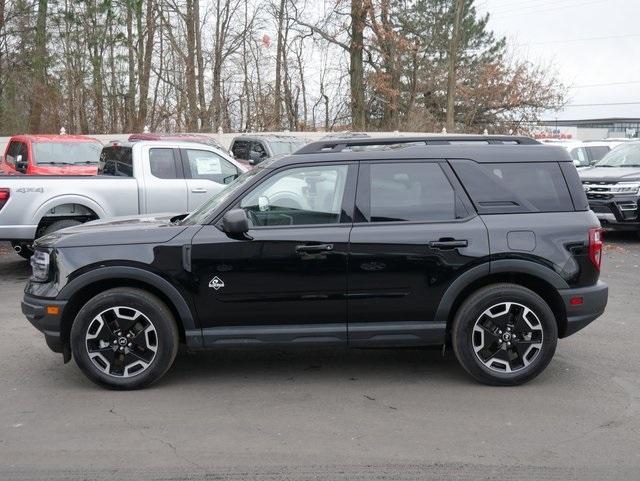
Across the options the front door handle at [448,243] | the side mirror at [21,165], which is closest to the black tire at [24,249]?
the side mirror at [21,165]

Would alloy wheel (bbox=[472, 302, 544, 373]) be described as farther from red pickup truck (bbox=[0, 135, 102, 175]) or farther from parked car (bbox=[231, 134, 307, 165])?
parked car (bbox=[231, 134, 307, 165])

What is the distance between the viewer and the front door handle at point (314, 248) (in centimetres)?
521

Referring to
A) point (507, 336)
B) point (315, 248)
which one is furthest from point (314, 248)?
point (507, 336)

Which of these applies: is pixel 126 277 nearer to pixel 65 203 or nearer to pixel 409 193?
pixel 409 193

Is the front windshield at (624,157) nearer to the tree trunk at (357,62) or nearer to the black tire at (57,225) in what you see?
the black tire at (57,225)

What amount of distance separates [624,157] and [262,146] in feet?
30.9

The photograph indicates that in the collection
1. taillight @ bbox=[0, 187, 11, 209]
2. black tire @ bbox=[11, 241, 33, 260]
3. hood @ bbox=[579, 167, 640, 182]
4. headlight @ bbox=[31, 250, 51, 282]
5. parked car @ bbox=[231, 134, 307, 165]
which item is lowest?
black tire @ bbox=[11, 241, 33, 260]

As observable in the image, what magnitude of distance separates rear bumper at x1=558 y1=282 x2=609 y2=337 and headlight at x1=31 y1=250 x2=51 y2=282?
385 cm

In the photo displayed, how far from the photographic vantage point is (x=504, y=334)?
5355 millimetres

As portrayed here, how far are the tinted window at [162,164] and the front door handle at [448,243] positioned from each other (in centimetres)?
623

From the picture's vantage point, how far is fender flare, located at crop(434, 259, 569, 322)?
5.28 metres

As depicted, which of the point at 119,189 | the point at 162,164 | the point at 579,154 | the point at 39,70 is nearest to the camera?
the point at 119,189

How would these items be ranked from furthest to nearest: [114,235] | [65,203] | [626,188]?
[626,188], [65,203], [114,235]

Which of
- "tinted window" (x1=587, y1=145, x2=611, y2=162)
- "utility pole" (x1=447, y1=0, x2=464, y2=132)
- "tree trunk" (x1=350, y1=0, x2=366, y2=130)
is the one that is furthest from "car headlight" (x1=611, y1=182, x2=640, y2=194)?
"utility pole" (x1=447, y1=0, x2=464, y2=132)
